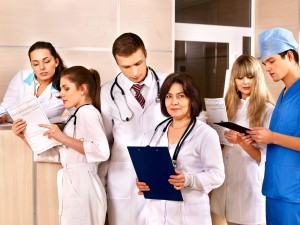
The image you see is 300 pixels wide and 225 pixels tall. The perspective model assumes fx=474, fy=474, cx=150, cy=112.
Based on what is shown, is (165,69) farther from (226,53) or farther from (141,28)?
(226,53)

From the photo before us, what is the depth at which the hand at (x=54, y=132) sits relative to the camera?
212 centimetres

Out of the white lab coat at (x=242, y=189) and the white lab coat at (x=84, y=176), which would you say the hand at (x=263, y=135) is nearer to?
the white lab coat at (x=242, y=189)

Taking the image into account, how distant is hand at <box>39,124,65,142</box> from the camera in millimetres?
2123

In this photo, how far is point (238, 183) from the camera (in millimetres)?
2664

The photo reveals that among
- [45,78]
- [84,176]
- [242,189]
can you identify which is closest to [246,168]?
[242,189]

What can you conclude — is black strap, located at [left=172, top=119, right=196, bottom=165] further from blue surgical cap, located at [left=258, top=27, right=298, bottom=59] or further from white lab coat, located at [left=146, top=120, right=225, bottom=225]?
blue surgical cap, located at [left=258, top=27, right=298, bottom=59]

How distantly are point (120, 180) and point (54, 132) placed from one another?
46 centimetres

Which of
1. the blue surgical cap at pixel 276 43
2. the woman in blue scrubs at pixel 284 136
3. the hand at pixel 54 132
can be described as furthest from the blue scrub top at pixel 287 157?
the hand at pixel 54 132

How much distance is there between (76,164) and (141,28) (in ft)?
7.57

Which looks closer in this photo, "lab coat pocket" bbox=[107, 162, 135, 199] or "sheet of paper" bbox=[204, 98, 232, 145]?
"lab coat pocket" bbox=[107, 162, 135, 199]

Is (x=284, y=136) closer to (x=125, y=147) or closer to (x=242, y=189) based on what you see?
(x=242, y=189)

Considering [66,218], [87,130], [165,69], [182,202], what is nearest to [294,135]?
[182,202]

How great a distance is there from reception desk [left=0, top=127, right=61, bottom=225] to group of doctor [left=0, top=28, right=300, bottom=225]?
99mm

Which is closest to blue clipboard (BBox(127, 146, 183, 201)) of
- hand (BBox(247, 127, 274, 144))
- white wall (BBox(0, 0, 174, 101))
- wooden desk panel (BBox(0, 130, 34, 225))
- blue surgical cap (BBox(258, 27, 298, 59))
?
hand (BBox(247, 127, 274, 144))
